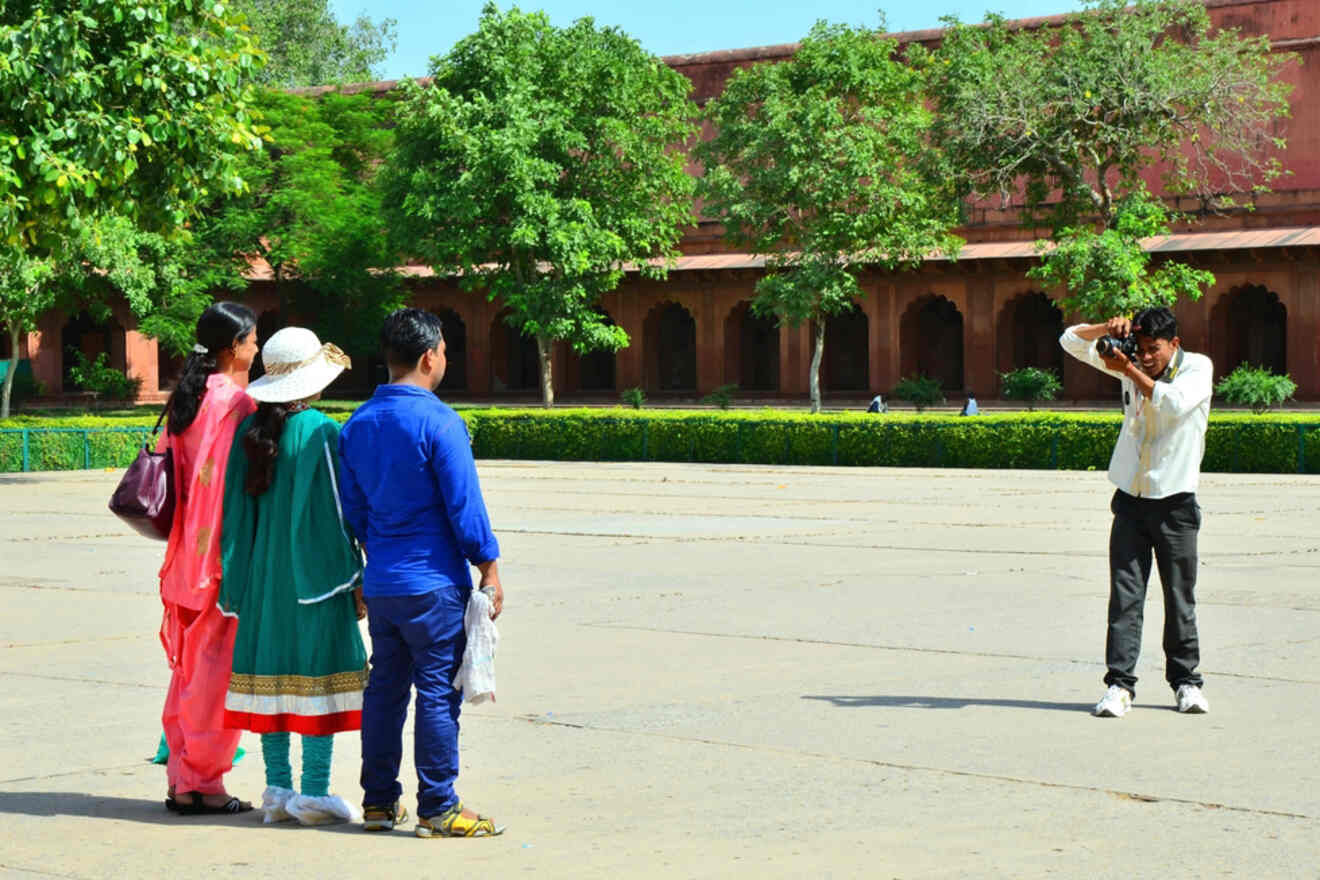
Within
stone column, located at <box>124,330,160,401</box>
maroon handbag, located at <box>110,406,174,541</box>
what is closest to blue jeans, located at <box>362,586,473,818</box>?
maroon handbag, located at <box>110,406,174,541</box>

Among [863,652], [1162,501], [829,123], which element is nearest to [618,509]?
[863,652]

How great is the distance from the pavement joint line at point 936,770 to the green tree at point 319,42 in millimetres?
61362

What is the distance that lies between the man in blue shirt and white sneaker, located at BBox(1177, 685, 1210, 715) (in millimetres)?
2837

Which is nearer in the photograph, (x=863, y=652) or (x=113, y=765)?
(x=113, y=765)

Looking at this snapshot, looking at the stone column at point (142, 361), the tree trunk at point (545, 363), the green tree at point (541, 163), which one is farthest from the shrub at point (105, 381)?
the tree trunk at point (545, 363)

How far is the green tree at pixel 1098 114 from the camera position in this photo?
30.5 m

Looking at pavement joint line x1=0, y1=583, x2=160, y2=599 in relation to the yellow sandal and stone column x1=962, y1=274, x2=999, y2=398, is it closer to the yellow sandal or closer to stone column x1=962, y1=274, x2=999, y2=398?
the yellow sandal

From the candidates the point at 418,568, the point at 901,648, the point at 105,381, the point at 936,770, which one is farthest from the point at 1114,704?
the point at 105,381

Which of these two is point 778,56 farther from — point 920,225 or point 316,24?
point 316,24

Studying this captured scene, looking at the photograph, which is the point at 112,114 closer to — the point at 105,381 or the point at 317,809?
the point at 317,809

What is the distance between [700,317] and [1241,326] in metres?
12.9

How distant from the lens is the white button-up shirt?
258 inches

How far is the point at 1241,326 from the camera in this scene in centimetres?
4022

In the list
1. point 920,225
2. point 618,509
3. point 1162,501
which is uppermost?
point 920,225
